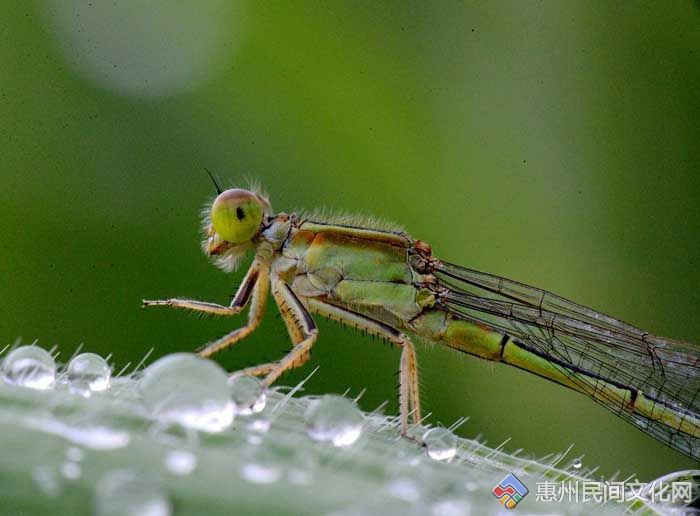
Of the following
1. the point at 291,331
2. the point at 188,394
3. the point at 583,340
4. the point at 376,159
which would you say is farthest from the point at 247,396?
the point at 376,159

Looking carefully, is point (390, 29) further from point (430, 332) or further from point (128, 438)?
point (128, 438)

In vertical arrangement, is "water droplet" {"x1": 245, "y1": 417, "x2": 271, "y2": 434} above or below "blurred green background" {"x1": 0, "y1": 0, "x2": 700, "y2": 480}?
below

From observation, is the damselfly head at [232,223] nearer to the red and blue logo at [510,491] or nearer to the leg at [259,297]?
the leg at [259,297]

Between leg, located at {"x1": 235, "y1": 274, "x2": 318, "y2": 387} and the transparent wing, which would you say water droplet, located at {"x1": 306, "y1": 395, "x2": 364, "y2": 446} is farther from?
the transparent wing

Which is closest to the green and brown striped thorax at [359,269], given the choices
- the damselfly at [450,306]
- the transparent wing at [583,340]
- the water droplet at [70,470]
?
the damselfly at [450,306]

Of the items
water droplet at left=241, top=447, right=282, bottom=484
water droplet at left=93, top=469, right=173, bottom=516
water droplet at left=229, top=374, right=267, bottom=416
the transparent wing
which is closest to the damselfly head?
the transparent wing

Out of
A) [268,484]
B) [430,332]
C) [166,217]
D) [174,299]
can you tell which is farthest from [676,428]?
[268,484]
